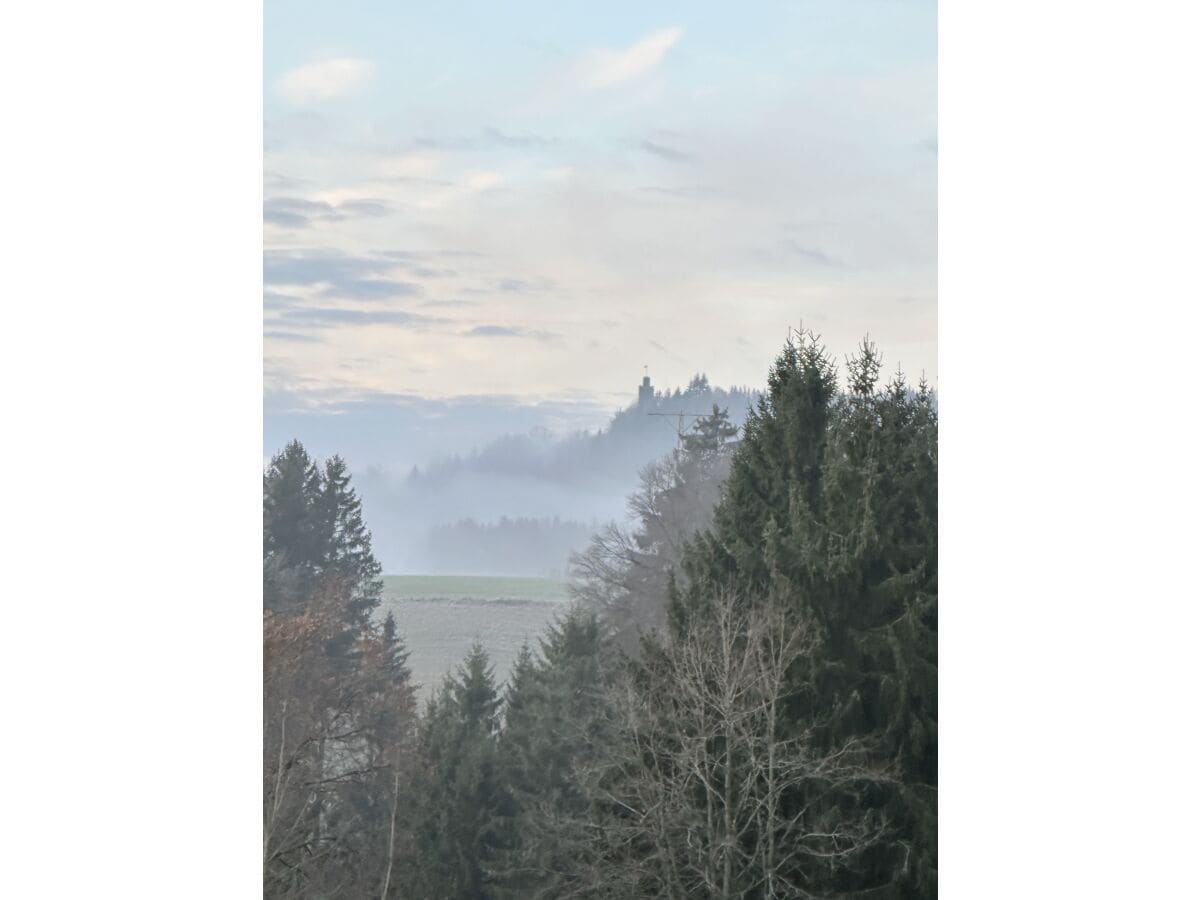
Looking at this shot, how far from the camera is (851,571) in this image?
7.68 metres

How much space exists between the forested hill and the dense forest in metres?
0.14

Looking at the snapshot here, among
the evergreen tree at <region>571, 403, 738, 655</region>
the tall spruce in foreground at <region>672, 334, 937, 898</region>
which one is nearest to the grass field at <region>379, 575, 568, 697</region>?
the evergreen tree at <region>571, 403, 738, 655</region>

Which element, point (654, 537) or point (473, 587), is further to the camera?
point (654, 537)

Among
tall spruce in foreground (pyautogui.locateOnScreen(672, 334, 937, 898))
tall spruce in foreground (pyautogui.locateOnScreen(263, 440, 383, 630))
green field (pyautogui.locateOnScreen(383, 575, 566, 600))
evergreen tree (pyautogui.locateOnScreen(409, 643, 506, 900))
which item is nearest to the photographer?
tall spruce in foreground (pyautogui.locateOnScreen(672, 334, 937, 898))

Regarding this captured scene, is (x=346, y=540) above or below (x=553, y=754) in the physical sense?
above

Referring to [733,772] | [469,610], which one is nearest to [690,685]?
[733,772]

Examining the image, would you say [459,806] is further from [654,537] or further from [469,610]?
[654,537]

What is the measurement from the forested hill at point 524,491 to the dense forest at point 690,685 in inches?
5.6

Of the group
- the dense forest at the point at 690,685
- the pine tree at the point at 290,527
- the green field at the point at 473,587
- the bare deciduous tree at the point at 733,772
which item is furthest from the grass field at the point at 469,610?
the bare deciduous tree at the point at 733,772

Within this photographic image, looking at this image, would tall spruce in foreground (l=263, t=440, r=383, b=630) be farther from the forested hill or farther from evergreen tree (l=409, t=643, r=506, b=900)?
evergreen tree (l=409, t=643, r=506, b=900)

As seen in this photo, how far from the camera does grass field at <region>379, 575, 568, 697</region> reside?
7.71 m

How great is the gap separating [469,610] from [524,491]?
2.67 ft

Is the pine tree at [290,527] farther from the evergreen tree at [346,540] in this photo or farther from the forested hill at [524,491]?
the forested hill at [524,491]
